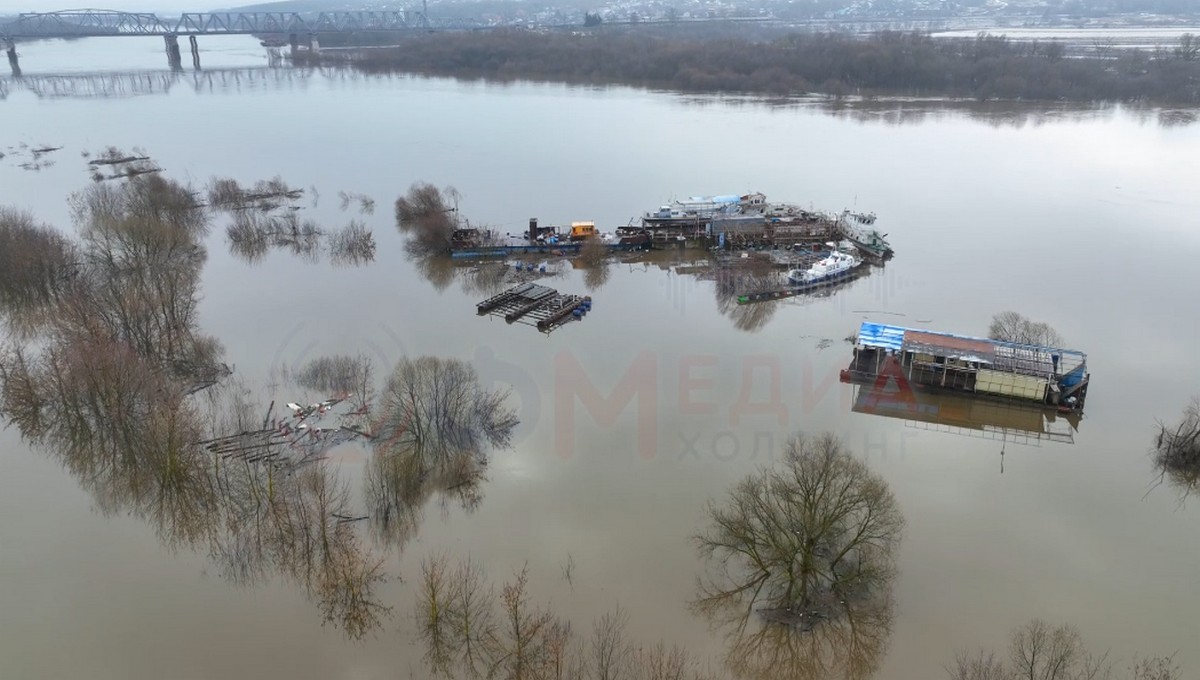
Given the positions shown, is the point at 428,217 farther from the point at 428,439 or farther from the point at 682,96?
the point at 682,96

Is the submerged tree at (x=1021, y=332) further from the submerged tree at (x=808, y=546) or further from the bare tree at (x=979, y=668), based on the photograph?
the bare tree at (x=979, y=668)

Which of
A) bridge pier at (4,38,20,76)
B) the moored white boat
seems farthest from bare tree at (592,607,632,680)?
bridge pier at (4,38,20,76)

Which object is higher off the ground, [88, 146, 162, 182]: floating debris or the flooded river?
[88, 146, 162, 182]: floating debris

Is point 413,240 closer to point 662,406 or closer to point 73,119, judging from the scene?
point 662,406

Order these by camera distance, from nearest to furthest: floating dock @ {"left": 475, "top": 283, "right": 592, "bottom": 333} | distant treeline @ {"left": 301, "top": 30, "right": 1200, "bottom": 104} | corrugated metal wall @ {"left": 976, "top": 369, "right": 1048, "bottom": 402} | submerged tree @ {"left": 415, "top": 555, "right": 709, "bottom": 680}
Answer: submerged tree @ {"left": 415, "top": 555, "right": 709, "bottom": 680}
corrugated metal wall @ {"left": 976, "top": 369, "right": 1048, "bottom": 402}
floating dock @ {"left": 475, "top": 283, "right": 592, "bottom": 333}
distant treeline @ {"left": 301, "top": 30, "right": 1200, "bottom": 104}

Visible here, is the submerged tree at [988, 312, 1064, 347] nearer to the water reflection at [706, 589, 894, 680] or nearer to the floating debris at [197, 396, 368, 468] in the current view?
the water reflection at [706, 589, 894, 680]

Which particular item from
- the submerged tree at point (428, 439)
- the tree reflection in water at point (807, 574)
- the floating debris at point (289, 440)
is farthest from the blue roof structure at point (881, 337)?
the floating debris at point (289, 440)
